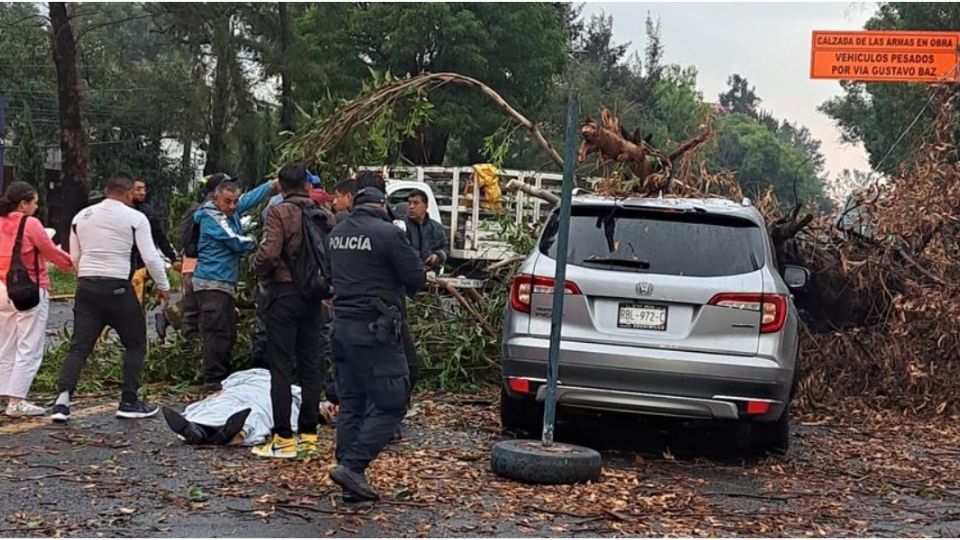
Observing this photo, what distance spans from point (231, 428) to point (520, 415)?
190 centimetres

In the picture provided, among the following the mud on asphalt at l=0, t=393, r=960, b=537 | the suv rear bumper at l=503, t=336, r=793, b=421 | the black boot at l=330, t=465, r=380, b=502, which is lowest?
the mud on asphalt at l=0, t=393, r=960, b=537

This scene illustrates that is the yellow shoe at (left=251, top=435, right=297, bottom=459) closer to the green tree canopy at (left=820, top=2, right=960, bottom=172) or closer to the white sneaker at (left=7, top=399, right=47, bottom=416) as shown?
the white sneaker at (left=7, top=399, right=47, bottom=416)

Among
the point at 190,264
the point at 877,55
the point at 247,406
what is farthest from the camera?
the point at 877,55

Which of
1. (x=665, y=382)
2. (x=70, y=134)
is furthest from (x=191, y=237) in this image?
(x=70, y=134)

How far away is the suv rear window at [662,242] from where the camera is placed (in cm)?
692

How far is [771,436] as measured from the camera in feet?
23.7

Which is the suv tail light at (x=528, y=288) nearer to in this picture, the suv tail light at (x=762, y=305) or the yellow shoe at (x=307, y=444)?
the suv tail light at (x=762, y=305)

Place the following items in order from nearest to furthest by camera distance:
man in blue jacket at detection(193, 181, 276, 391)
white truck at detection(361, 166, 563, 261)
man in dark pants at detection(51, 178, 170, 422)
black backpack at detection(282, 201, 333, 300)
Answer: black backpack at detection(282, 201, 333, 300), man in dark pants at detection(51, 178, 170, 422), man in blue jacket at detection(193, 181, 276, 391), white truck at detection(361, 166, 563, 261)

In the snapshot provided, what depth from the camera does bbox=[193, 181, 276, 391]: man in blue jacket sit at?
28.8 ft

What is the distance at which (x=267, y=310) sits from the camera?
22.2 ft

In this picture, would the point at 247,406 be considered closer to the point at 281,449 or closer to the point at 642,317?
the point at 281,449

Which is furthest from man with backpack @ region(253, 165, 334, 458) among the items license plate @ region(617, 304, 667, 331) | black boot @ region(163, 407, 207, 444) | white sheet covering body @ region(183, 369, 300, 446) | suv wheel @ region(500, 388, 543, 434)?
license plate @ region(617, 304, 667, 331)

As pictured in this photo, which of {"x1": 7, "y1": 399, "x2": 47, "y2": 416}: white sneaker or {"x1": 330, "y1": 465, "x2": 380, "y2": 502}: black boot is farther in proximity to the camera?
{"x1": 7, "y1": 399, "x2": 47, "y2": 416}: white sneaker

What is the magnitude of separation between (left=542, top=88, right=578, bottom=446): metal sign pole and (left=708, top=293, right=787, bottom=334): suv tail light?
3.28 ft
